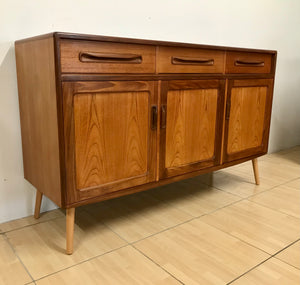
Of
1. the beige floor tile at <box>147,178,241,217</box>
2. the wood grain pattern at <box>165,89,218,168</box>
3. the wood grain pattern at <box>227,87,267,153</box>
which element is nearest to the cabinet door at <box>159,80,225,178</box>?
the wood grain pattern at <box>165,89,218,168</box>

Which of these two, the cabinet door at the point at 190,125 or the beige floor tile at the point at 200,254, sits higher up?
the cabinet door at the point at 190,125

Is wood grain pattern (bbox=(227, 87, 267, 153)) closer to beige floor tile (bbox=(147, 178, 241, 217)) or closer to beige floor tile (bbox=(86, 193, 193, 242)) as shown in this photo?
beige floor tile (bbox=(147, 178, 241, 217))

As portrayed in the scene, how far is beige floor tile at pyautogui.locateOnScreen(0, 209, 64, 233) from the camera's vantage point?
1.41 metres

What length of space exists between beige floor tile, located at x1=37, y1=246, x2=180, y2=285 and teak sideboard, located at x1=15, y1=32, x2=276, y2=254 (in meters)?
0.13

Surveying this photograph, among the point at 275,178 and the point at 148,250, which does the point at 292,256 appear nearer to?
the point at 148,250

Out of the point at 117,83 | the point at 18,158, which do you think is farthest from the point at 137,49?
the point at 18,158

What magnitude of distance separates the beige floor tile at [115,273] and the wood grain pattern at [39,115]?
0.24m

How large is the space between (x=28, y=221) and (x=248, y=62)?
133cm

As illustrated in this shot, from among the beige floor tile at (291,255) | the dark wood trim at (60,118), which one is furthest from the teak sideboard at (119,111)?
the beige floor tile at (291,255)

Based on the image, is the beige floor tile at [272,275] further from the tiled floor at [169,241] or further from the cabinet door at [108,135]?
the cabinet door at [108,135]

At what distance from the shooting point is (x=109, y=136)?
3.93 ft

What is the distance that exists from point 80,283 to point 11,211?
0.61 m

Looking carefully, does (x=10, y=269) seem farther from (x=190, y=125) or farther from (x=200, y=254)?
(x=190, y=125)

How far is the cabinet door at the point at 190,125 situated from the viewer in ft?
4.48
